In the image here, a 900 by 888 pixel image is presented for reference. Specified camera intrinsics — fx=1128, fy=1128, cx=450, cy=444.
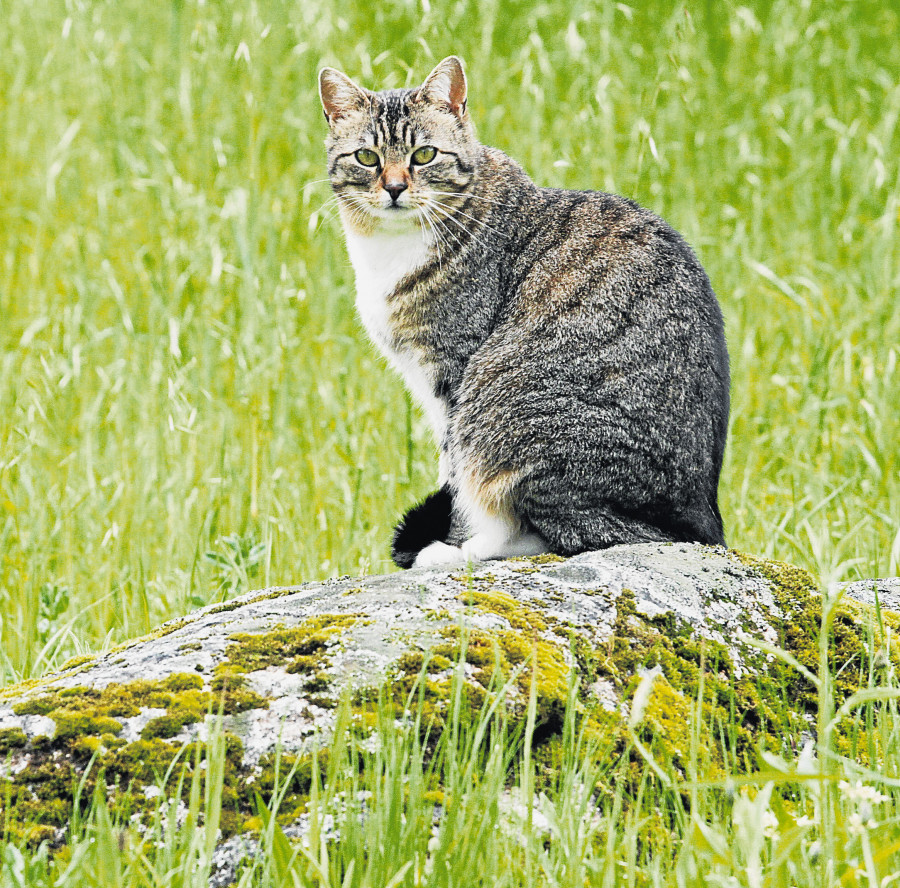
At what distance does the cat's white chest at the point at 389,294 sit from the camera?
360 centimetres

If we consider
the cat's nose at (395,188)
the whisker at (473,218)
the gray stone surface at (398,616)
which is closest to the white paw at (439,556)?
the gray stone surface at (398,616)

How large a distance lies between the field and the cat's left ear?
4.3 inches

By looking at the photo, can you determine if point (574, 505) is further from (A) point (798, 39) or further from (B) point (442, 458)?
(A) point (798, 39)

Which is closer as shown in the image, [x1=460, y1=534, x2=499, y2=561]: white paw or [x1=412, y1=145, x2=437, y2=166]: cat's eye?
[x1=460, y1=534, x2=499, y2=561]: white paw

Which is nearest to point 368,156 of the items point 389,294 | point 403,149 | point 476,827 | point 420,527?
point 403,149

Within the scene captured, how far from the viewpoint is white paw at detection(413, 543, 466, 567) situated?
10.6 ft

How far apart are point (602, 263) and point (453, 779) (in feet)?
6.51

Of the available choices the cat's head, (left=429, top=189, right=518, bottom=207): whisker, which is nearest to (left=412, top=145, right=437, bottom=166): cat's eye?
the cat's head

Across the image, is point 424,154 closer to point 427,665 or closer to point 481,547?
point 481,547

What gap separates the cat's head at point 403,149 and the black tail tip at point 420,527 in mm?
994

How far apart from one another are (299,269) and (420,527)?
87.6 inches

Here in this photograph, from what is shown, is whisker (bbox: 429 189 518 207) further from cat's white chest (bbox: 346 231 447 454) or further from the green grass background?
the green grass background

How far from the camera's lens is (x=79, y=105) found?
6484mm

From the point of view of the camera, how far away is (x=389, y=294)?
369 centimetres
